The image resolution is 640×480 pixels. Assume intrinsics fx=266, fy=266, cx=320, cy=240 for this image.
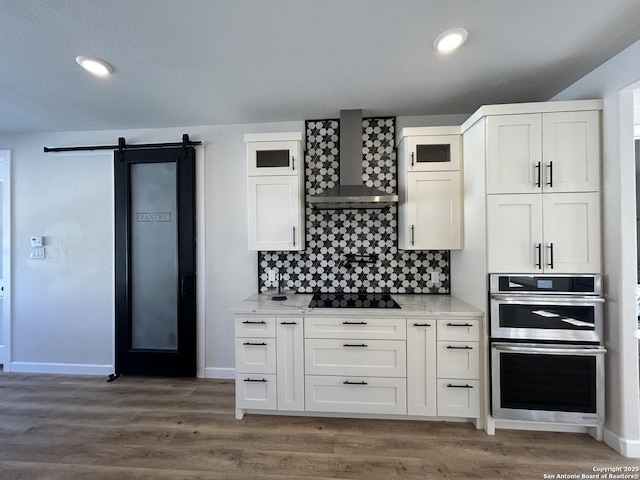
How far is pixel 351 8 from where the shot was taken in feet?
4.68

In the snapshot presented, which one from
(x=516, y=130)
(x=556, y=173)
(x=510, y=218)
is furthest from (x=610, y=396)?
(x=516, y=130)

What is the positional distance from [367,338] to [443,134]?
187 centimetres

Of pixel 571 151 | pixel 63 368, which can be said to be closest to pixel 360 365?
pixel 571 151

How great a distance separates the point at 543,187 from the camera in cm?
190

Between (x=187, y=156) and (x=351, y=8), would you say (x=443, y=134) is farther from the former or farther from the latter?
(x=187, y=156)

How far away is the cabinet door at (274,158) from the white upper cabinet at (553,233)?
1719mm

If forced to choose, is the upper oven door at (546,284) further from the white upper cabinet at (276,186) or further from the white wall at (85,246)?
the white wall at (85,246)

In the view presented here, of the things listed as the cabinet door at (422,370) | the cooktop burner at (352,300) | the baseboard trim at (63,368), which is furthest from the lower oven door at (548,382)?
the baseboard trim at (63,368)

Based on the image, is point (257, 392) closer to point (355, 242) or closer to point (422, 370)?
point (422, 370)

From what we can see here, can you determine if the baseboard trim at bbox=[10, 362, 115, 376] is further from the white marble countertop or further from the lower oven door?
the lower oven door

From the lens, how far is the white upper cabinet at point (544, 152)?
1.88m

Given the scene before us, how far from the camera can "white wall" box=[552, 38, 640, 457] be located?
175 cm

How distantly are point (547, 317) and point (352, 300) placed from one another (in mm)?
1440

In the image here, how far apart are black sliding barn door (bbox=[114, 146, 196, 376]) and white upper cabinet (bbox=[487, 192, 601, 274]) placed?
2955mm
